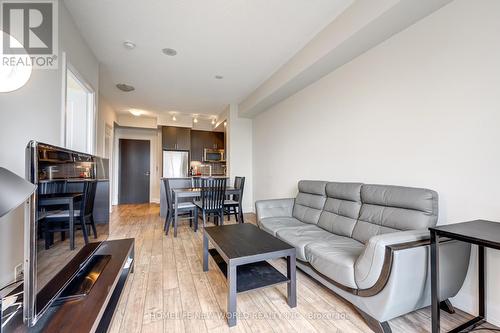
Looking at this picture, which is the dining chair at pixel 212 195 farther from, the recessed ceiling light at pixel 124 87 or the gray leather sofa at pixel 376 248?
the recessed ceiling light at pixel 124 87

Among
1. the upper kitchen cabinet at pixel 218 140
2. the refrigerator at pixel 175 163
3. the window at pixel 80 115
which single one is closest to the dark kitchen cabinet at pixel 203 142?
the upper kitchen cabinet at pixel 218 140

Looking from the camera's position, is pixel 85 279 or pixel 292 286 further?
pixel 292 286

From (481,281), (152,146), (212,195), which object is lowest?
(481,281)

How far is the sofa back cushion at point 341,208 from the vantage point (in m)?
2.26

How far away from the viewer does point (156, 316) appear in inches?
62.3

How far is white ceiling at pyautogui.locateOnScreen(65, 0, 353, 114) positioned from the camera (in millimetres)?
2121

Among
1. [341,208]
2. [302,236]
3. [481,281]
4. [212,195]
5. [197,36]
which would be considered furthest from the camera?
[212,195]

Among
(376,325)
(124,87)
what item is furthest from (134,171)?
(376,325)

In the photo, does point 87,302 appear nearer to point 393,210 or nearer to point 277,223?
point 277,223

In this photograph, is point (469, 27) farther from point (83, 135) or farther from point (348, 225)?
point (83, 135)

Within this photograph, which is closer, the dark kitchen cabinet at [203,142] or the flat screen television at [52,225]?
the flat screen television at [52,225]

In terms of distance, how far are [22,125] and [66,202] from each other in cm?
95

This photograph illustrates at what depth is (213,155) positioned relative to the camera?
272 inches

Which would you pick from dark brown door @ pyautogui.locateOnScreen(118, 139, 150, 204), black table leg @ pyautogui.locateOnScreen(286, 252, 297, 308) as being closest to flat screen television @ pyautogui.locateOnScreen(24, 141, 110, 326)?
black table leg @ pyautogui.locateOnScreen(286, 252, 297, 308)
